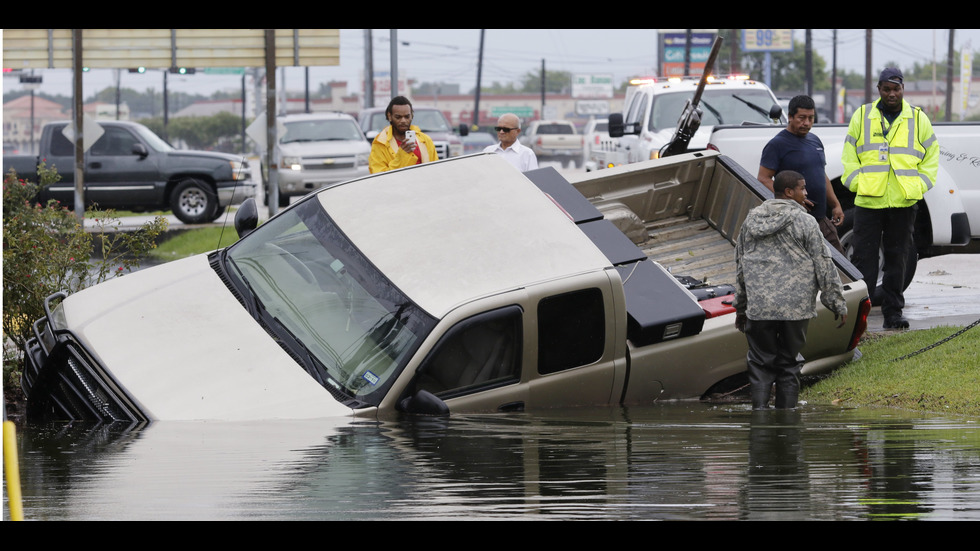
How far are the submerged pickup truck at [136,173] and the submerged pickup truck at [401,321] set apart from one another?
12.3 m

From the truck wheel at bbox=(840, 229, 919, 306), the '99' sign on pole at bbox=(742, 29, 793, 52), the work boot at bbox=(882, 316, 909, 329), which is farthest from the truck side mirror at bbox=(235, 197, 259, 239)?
the '99' sign on pole at bbox=(742, 29, 793, 52)

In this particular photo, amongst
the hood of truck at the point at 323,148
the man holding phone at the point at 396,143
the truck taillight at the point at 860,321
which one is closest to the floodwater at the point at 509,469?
the truck taillight at the point at 860,321

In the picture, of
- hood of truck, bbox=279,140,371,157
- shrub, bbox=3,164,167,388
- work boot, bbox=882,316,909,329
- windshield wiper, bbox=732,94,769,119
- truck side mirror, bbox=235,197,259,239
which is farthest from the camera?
hood of truck, bbox=279,140,371,157

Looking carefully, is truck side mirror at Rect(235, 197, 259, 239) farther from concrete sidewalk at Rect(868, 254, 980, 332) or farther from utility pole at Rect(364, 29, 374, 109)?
utility pole at Rect(364, 29, 374, 109)

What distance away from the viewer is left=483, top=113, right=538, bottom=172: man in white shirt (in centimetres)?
912

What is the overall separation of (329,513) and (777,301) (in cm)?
324

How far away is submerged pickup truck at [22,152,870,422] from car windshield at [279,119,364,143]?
15584 mm

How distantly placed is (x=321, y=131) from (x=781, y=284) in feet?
55.9

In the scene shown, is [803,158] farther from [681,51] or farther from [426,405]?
[681,51]

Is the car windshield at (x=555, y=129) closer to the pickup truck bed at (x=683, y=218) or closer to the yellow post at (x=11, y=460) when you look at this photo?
the pickup truck bed at (x=683, y=218)

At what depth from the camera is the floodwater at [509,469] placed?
3.99m
